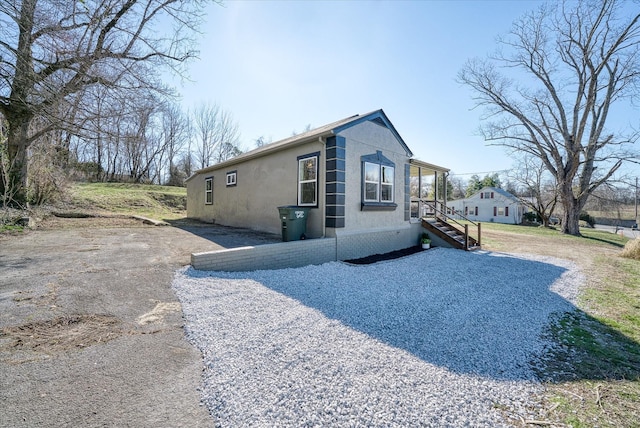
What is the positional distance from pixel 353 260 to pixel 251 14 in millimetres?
7949

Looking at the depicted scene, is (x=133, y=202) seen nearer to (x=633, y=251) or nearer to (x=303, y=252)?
(x=303, y=252)

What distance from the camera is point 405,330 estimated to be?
3.46 metres

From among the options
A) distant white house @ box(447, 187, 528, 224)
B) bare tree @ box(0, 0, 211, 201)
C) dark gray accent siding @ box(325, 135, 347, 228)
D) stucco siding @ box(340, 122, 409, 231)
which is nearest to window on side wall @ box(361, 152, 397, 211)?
stucco siding @ box(340, 122, 409, 231)

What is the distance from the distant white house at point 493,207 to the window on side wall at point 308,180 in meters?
35.1

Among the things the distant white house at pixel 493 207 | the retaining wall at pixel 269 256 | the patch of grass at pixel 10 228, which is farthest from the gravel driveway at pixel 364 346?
the distant white house at pixel 493 207

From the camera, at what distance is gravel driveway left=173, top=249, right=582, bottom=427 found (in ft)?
6.62

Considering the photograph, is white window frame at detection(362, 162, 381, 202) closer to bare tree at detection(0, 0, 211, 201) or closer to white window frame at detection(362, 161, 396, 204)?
white window frame at detection(362, 161, 396, 204)

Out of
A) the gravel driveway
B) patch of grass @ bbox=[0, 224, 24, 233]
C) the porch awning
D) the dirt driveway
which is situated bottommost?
the gravel driveway

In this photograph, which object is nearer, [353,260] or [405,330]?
[405,330]

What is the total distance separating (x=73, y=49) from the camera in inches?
250

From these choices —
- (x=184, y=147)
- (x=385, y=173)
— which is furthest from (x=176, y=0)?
(x=184, y=147)

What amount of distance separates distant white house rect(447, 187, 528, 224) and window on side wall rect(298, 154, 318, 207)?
1384 inches

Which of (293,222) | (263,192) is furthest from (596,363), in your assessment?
(263,192)

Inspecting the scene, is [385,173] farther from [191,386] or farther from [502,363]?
[191,386]
